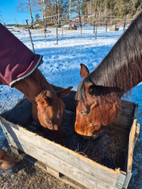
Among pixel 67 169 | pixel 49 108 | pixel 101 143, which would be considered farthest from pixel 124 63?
pixel 101 143

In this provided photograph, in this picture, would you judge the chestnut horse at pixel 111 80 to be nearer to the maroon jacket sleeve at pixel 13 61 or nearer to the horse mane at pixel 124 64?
the horse mane at pixel 124 64

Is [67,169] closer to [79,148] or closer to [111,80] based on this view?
[79,148]

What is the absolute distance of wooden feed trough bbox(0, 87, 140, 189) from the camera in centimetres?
124

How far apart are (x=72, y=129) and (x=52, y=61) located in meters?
4.46

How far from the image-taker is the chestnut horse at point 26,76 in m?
1.38

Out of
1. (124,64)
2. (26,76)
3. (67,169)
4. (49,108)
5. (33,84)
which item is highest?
(124,64)

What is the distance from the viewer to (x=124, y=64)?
3.92 ft

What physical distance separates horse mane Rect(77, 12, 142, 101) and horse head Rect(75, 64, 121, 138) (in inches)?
1.9

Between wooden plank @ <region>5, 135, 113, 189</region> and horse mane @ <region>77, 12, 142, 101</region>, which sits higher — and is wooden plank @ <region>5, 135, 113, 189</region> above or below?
below

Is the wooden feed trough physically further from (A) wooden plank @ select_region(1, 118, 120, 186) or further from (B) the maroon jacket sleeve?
(B) the maroon jacket sleeve

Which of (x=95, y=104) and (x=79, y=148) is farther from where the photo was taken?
(x=79, y=148)

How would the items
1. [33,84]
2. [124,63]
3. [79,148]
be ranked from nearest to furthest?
[124,63], [33,84], [79,148]

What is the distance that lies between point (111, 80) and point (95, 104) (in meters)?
0.33

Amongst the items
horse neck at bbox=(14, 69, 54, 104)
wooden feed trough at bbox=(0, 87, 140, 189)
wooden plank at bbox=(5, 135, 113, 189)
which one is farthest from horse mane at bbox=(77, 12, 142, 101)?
wooden plank at bbox=(5, 135, 113, 189)
